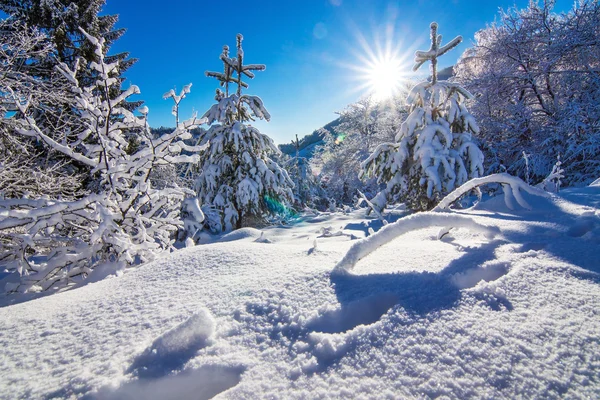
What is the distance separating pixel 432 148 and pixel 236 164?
5.04 m

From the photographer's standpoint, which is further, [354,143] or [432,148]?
[354,143]

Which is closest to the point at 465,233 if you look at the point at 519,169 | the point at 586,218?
the point at 586,218

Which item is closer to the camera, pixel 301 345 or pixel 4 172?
pixel 301 345

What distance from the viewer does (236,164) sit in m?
8.07

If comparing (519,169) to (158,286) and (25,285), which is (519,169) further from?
(25,285)

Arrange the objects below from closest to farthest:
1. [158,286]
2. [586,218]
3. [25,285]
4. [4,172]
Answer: [158,286]
[586,218]
[25,285]
[4,172]

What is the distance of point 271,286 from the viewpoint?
1134 mm

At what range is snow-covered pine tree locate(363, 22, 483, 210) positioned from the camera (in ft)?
18.6

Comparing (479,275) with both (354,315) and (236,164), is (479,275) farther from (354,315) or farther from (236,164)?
(236,164)

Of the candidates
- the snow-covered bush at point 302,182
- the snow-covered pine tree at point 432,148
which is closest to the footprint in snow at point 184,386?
the snow-covered pine tree at point 432,148

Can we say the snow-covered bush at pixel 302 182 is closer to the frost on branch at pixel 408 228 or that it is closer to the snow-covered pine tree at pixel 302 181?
the snow-covered pine tree at pixel 302 181

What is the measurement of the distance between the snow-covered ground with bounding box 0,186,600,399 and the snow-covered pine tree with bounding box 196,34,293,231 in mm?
6289

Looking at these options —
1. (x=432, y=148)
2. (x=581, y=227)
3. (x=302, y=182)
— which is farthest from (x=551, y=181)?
(x=302, y=182)

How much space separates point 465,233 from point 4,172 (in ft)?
13.2
